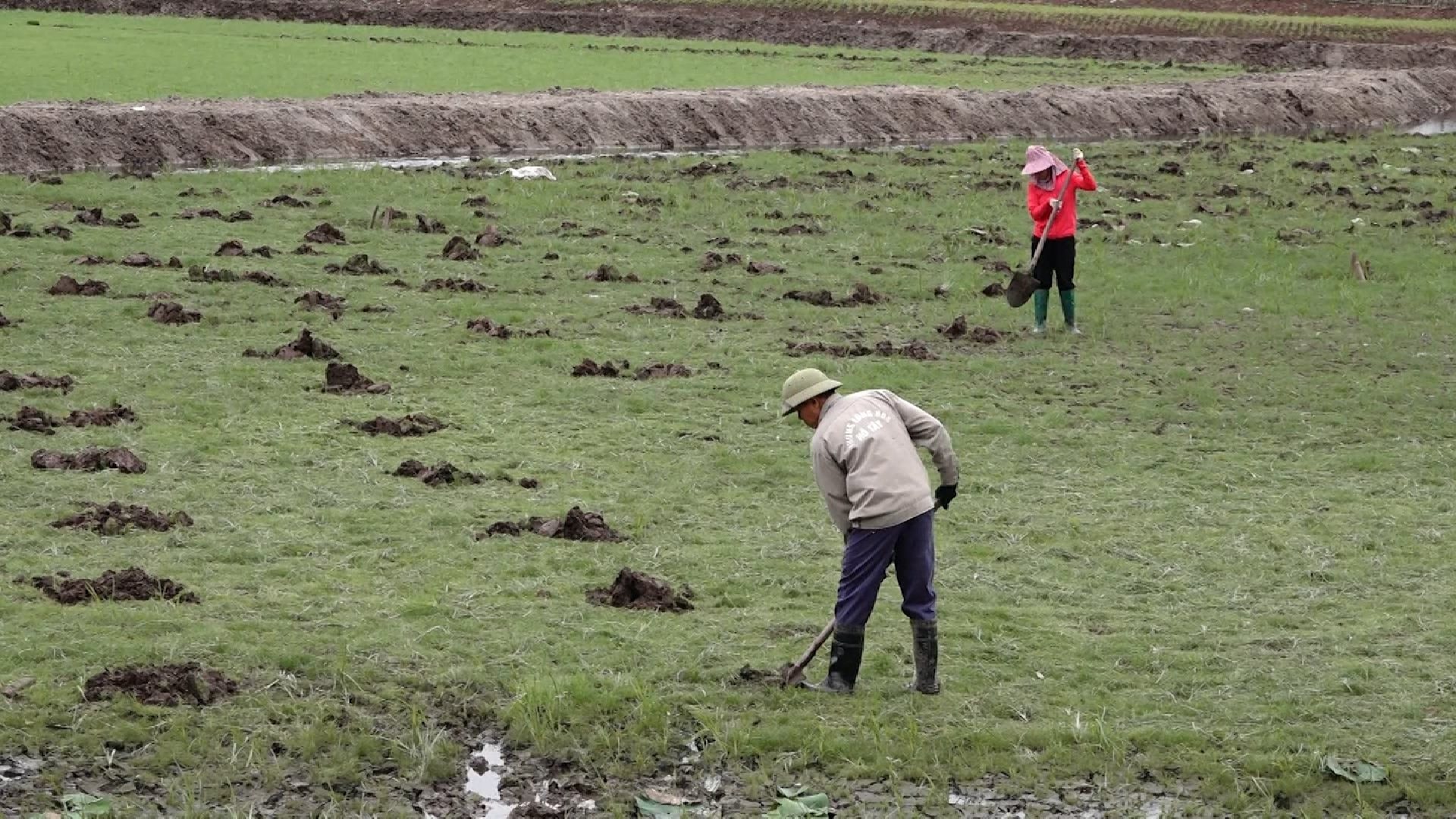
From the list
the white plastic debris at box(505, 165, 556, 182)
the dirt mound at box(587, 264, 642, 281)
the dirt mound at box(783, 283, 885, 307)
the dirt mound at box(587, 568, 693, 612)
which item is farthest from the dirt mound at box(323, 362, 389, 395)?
the white plastic debris at box(505, 165, 556, 182)

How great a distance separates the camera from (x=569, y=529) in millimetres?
11586

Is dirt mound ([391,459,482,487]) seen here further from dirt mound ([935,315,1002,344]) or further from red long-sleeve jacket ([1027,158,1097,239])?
red long-sleeve jacket ([1027,158,1097,239])

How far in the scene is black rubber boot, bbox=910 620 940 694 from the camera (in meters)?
8.98

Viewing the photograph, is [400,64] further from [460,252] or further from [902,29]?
[902,29]

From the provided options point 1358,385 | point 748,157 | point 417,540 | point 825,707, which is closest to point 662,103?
point 748,157

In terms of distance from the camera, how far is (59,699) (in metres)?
8.70

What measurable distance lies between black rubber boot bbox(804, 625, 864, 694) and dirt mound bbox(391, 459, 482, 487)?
429cm

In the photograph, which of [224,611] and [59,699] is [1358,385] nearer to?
[224,611]

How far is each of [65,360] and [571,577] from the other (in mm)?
7035

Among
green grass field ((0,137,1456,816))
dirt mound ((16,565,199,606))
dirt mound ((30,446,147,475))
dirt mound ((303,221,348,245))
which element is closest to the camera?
green grass field ((0,137,1456,816))

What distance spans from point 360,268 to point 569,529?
9921 mm

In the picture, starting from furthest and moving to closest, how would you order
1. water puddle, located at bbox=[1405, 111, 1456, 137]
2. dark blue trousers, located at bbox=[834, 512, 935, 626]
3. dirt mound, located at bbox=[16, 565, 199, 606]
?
1. water puddle, located at bbox=[1405, 111, 1456, 137]
2. dirt mound, located at bbox=[16, 565, 199, 606]
3. dark blue trousers, located at bbox=[834, 512, 935, 626]

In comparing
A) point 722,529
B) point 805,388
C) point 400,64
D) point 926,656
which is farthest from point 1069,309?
point 400,64

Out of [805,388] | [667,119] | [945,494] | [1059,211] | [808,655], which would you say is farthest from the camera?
[667,119]
